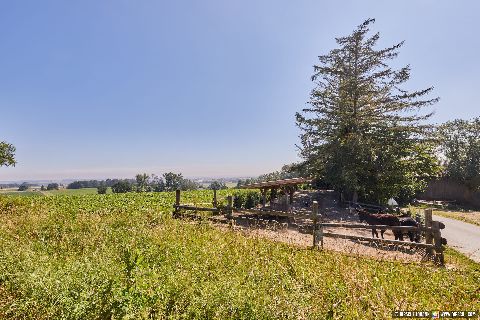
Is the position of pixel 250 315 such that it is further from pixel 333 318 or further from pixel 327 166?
pixel 327 166

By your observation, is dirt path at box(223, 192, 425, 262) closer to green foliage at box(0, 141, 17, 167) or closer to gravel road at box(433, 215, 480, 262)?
gravel road at box(433, 215, 480, 262)

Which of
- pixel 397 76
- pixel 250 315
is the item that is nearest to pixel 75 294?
pixel 250 315

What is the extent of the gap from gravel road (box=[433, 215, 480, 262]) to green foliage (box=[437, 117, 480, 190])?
1850cm

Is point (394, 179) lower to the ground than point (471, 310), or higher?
higher

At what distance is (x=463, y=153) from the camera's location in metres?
39.5

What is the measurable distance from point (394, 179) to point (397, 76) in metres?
9.66

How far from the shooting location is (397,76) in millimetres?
26734

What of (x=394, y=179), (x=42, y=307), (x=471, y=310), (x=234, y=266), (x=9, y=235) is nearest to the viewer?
(x=42, y=307)

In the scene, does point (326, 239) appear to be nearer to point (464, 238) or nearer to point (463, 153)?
point (464, 238)

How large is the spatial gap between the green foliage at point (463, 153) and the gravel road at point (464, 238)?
18504 millimetres

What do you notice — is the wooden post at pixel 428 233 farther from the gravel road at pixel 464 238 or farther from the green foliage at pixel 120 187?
the green foliage at pixel 120 187
